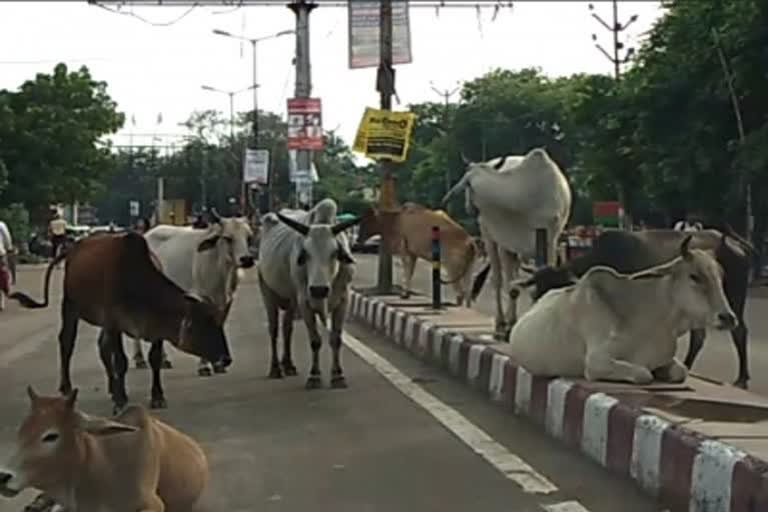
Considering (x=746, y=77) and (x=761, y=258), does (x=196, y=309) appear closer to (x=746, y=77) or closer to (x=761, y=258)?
(x=746, y=77)

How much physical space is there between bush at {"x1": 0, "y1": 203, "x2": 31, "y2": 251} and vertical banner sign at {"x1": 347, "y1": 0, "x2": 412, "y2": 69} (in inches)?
1048

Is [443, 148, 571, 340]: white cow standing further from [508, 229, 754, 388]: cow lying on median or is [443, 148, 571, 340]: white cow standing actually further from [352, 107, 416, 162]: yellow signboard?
[352, 107, 416, 162]: yellow signboard

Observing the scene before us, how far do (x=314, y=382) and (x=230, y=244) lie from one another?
5.39 feet

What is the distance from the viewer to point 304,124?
1326 inches

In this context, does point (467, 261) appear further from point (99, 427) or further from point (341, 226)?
point (99, 427)

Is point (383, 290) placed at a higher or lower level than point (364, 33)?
lower

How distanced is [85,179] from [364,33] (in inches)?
1297

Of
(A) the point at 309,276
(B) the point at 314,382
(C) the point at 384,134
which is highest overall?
(C) the point at 384,134

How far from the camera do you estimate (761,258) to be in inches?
1174

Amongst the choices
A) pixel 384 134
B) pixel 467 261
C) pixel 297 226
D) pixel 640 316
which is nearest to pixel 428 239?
pixel 467 261

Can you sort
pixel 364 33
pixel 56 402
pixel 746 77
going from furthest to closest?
pixel 746 77
pixel 364 33
pixel 56 402

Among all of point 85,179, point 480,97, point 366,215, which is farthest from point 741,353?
point 480,97

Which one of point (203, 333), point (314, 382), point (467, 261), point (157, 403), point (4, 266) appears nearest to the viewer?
point (203, 333)

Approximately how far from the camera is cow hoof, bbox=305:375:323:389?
1193cm
